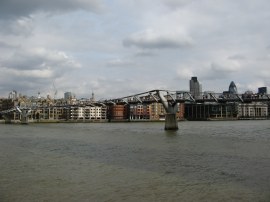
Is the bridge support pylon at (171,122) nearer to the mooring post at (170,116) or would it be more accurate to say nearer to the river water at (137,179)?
the mooring post at (170,116)


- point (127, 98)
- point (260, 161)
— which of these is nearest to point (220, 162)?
point (260, 161)

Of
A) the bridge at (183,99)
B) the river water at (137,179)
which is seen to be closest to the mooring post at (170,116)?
the bridge at (183,99)

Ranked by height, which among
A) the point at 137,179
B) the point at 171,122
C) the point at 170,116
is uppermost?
the point at 170,116

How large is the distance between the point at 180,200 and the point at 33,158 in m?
24.0

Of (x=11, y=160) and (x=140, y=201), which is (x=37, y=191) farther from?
(x=11, y=160)

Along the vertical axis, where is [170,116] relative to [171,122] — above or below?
above

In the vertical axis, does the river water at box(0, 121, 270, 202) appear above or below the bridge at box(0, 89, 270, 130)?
below

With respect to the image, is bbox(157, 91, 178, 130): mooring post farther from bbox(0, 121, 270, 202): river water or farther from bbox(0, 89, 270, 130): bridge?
bbox(0, 121, 270, 202): river water

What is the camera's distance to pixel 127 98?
5871 inches

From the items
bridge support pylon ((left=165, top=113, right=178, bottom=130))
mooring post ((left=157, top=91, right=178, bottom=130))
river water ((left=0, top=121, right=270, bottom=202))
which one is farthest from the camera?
bridge support pylon ((left=165, top=113, right=178, bottom=130))

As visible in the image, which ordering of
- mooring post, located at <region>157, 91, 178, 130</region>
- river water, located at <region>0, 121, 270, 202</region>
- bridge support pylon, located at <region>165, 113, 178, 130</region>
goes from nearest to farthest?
river water, located at <region>0, 121, 270, 202</region> → mooring post, located at <region>157, 91, 178, 130</region> → bridge support pylon, located at <region>165, 113, 178, 130</region>

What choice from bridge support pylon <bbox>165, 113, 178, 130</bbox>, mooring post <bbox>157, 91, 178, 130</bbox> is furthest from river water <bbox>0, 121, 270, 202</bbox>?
bridge support pylon <bbox>165, 113, 178, 130</bbox>

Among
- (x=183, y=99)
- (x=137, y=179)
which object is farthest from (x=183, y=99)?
(x=137, y=179)

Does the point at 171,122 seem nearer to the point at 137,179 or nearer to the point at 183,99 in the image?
the point at 183,99
